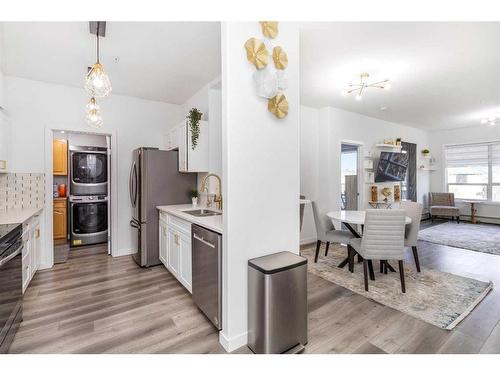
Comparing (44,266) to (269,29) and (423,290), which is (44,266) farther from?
(423,290)

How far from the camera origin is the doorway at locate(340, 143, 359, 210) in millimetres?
5457

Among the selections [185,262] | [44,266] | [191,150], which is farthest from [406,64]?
[44,266]

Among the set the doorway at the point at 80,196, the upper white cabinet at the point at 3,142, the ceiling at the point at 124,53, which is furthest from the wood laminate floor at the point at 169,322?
the ceiling at the point at 124,53

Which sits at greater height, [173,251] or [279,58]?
[279,58]

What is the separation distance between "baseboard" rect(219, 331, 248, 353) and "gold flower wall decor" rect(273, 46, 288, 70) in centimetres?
207

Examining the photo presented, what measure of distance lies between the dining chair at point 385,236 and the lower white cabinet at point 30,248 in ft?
11.9

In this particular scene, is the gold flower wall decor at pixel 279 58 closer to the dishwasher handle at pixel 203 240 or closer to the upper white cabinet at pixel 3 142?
the dishwasher handle at pixel 203 240

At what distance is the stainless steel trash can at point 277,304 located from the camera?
5.28 feet

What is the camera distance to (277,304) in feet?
5.32

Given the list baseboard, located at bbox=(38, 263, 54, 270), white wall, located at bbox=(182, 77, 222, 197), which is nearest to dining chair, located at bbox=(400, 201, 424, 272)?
white wall, located at bbox=(182, 77, 222, 197)

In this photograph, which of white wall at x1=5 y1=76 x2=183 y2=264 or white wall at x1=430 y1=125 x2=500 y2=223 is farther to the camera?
white wall at x1=430 y1=125 x2=500 y2=223

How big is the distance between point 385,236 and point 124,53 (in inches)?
139

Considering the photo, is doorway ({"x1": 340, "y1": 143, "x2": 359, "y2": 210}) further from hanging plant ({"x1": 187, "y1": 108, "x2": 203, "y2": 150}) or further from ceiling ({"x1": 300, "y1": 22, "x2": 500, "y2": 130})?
hanging plant ({"x1": 187, "y1": 108, "x2": 203, "y2": 150})
